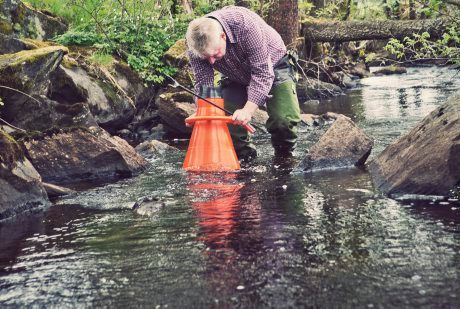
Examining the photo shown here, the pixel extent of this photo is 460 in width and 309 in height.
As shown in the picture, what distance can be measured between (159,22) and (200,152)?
6080mm

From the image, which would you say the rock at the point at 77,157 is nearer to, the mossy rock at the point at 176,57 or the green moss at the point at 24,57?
the green moss at the point at 24,57

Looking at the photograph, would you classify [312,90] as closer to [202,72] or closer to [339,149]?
[202,72]

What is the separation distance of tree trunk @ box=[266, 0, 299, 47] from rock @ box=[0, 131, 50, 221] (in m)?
8.17

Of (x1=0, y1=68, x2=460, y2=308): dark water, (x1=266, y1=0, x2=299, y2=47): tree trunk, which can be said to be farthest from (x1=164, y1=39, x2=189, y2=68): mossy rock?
(x1=0, y1=68, x2=460, y2=308): dark water

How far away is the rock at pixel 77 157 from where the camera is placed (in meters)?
6.11

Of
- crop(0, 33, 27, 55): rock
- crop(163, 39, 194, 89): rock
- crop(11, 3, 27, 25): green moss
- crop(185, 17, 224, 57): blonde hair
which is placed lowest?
crop(163, 39, 194, 89): rock

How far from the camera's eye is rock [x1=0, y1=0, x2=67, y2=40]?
364 inches

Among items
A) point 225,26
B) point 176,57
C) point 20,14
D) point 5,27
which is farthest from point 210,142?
point 20,14

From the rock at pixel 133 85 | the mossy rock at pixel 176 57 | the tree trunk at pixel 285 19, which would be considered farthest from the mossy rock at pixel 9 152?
the tree trunk at pixel 285 19

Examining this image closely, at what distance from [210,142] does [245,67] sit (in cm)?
83

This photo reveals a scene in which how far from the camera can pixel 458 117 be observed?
14.7 ft

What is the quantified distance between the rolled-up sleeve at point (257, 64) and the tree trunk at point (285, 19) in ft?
22.4

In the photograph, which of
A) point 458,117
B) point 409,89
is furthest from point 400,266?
point 409,89

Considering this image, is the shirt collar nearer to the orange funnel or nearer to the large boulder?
the orange funnel
